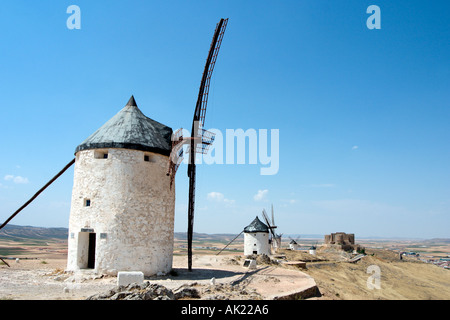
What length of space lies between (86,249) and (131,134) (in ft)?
19.3

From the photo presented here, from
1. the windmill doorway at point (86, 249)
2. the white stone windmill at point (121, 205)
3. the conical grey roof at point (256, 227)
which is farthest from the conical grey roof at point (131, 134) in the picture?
the conical grey roof at point (256, 227)

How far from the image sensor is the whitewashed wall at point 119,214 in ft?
46.4

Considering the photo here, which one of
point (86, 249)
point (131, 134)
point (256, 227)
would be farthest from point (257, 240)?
point (131, 134)

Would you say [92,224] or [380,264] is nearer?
[92,224]

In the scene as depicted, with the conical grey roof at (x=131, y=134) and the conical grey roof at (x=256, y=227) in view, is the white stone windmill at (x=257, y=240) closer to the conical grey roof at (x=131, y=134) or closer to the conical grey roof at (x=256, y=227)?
the conical grey roof at (x=256, y=227)

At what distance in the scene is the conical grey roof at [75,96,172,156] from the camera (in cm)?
1498

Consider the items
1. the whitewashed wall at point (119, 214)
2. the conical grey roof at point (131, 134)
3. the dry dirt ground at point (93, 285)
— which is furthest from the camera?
the conical grey roof at point (131, 134)

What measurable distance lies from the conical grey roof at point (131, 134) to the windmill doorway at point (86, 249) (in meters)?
4.24

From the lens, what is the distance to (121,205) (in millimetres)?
14414

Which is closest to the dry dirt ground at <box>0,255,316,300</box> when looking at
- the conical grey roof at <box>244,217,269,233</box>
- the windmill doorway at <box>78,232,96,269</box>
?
the windmill doorway at <box>78,232,96,269</box>

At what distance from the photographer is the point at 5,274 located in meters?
15.5
